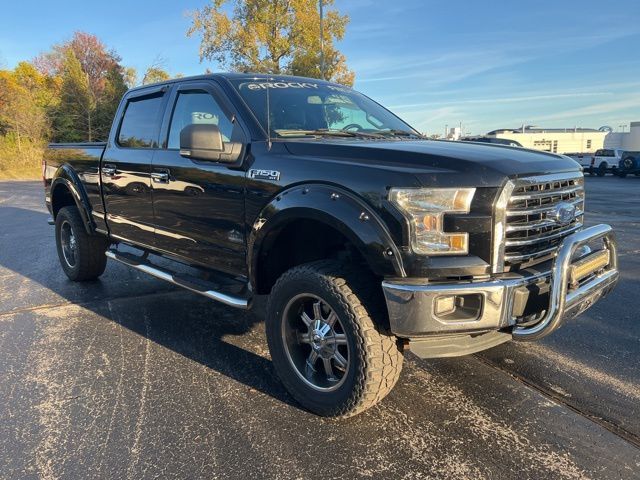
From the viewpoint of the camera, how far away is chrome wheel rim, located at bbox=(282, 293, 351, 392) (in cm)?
283

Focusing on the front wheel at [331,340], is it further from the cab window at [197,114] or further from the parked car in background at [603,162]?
the parked car in background at [603,162]

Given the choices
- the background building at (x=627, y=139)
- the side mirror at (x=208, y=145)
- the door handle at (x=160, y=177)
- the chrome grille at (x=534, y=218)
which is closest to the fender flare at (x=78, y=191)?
the door handle at (x=160, y=177)

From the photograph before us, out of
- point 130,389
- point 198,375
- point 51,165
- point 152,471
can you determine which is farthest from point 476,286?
point 51,165

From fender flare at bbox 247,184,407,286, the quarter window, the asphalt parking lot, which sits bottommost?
the asphalt parking lot

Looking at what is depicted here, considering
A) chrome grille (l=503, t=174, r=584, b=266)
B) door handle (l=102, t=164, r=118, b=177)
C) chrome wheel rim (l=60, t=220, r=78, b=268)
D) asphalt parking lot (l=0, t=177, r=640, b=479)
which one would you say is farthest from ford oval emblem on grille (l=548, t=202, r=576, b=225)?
chrome wheel rim (l=60, t=220, r=78, b=268)

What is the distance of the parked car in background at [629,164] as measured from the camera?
28.0 m

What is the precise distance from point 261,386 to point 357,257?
3.52 feet

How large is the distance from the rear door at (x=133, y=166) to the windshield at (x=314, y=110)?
1.14 m

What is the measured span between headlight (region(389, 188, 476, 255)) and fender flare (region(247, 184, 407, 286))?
0.13 meters

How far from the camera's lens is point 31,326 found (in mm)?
4383

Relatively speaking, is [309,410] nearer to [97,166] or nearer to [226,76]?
[226,76]

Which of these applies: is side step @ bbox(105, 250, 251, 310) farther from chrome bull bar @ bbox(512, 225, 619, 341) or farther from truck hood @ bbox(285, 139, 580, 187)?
chrome bull bar @ bbox(512, 225, 619, 341)

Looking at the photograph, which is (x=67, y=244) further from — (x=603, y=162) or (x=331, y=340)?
(x=603, y=162)

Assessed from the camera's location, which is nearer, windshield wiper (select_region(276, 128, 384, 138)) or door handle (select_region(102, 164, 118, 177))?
windshield wiper (select_region(276, 128, 384, 138))
